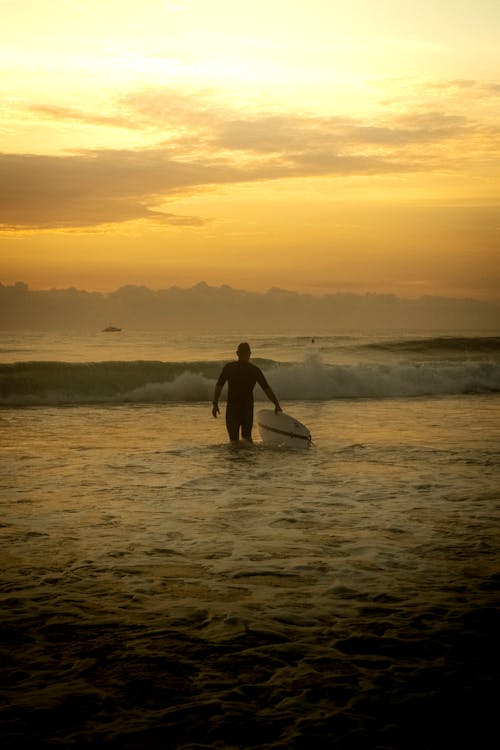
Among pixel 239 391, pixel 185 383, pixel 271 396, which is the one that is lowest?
pixel 185 383

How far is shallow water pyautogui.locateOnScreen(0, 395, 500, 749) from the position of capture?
12.9 feet

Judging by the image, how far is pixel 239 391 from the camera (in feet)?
46.8

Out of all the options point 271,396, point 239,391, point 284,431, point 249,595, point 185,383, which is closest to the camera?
point 249,595

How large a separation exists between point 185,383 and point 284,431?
13524 millimetres

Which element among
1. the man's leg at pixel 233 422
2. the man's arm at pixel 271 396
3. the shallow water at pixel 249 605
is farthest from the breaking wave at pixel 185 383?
the shallow water at pixel 249 605

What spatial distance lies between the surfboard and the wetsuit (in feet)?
1.57

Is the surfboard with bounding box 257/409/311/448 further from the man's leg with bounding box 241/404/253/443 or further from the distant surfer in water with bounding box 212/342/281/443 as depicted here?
the man's leg with bounding box 241/404/253/443

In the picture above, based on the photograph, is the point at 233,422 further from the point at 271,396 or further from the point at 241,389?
the point at 271,396

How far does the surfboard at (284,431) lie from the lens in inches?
570

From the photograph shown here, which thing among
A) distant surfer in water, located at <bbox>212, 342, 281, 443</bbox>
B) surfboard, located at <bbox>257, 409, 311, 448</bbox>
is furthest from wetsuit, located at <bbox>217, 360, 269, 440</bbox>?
surfboard, located at <bbox>257, 409, 311, 448</bbox>

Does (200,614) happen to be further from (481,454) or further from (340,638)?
(481,454)

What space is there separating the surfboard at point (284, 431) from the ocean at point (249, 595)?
0.31 m

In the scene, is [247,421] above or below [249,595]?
above

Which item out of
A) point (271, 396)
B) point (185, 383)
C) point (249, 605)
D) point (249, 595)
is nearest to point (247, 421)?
point (271, 396)
